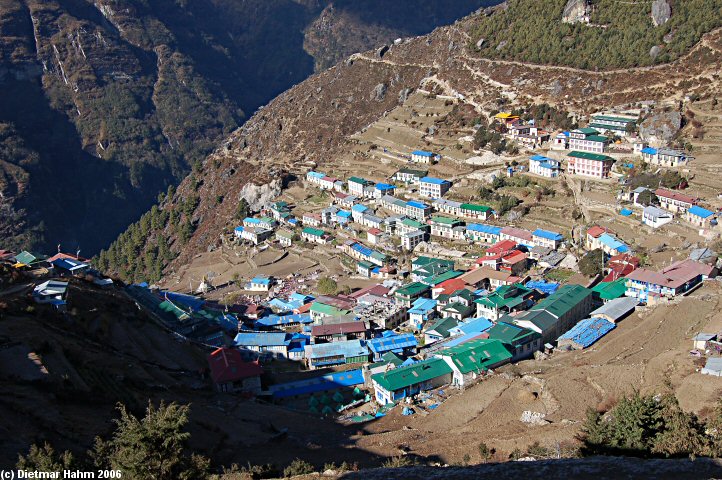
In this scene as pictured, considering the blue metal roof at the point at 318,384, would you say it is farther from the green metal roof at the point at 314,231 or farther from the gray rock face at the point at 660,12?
the gray rock face at the point at 660,12

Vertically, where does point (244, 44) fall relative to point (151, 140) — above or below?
above

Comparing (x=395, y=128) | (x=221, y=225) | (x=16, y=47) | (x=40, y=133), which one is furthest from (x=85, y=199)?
(x=395, y=128)

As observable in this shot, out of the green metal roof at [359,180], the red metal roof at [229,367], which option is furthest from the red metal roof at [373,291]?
the green metal roof at [359,180]

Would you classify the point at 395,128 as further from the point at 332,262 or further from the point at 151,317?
the point at 151,317

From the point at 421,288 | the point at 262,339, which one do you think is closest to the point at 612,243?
the point at 421,288

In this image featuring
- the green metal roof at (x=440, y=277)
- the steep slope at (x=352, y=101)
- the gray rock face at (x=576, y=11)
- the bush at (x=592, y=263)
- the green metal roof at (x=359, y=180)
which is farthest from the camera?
the gray rock face at (x=576, y=11)

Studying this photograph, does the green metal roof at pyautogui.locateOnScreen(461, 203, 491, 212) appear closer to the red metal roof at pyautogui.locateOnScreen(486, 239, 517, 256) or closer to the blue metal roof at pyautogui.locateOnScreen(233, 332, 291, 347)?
the red metal roof at pyautogui.locateOnScreen(486, 239, 517, 256)

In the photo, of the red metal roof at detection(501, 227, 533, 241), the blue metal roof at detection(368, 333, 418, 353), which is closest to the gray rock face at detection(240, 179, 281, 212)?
the red metal roof at detection(501, 227, 533, 241)
